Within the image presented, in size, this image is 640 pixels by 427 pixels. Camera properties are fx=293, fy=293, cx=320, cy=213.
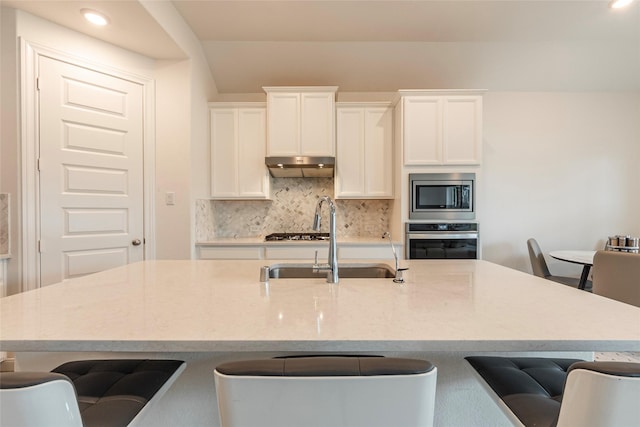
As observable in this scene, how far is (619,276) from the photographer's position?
4.99 ft

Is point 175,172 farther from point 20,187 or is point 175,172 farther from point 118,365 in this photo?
point 118,365

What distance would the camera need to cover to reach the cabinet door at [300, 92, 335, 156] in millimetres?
3059

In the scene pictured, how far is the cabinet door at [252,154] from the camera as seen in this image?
10.5ft

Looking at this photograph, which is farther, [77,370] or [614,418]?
[77,370]

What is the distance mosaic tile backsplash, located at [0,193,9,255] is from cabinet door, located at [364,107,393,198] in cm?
298

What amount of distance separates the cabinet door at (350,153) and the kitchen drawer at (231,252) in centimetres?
106

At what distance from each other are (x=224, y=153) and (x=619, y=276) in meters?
3.25

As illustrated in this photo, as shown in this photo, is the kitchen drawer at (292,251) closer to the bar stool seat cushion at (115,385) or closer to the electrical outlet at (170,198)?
the electrical outlet at (170,198)

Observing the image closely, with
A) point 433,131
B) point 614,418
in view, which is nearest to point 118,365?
point 614,418

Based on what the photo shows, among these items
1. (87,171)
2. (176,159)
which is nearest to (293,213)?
(176,159)

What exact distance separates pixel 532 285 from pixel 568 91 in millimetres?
3598

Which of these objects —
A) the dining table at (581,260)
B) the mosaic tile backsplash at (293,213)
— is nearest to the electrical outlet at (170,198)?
the mosaic tile backsplash at (293,213)

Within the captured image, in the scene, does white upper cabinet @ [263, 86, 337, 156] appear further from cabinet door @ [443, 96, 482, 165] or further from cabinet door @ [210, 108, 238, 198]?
cabinet door @ [443, 96, 482, 165]

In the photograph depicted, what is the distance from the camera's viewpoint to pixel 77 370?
3.07 ft
